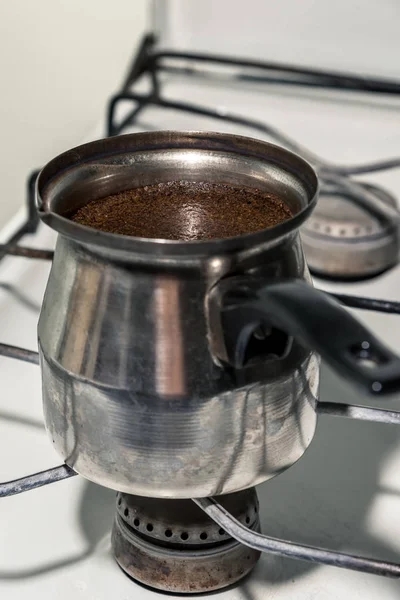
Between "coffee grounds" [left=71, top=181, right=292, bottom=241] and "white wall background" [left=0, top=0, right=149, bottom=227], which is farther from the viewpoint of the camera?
"white wall background" [left=0, top=0, right=149, bottom=227]

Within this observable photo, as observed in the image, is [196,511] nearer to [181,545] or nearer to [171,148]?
[181,545]

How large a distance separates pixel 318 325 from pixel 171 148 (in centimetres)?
20

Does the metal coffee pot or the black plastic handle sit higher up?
the black plastic handle

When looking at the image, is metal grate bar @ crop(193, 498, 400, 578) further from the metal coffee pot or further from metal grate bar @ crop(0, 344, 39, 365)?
metal grate bar @ crop(0, 344, 39, 365)

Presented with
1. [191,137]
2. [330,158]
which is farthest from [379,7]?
[191,137]

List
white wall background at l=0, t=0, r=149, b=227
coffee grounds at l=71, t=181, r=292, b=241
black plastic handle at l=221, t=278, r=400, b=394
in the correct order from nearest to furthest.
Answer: black plastic handle at l=221, t=278, r=400, b=394
coffee grounds at l=71, t=181, r=292, b=241
white wall background at l=0, t=0, r=149, b=227

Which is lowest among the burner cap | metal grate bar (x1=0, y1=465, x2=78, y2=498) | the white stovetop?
the white stovetop

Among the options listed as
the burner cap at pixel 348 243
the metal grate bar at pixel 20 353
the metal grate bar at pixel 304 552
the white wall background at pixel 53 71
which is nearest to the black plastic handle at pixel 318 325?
the metal grate bar at pixel 304 552

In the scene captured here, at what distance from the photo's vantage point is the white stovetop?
1.54ft

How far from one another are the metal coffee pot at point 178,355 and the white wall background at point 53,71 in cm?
46

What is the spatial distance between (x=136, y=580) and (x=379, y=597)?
136 millimetres

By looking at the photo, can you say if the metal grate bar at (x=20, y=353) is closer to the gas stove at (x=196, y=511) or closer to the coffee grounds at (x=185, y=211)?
the gas stove at (x=196, y=511)

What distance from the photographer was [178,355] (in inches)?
14.8

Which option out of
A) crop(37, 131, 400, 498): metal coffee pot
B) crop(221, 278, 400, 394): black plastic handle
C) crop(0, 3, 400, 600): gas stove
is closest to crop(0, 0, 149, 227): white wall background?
crop(0, 3, 400, 600): gas stove
